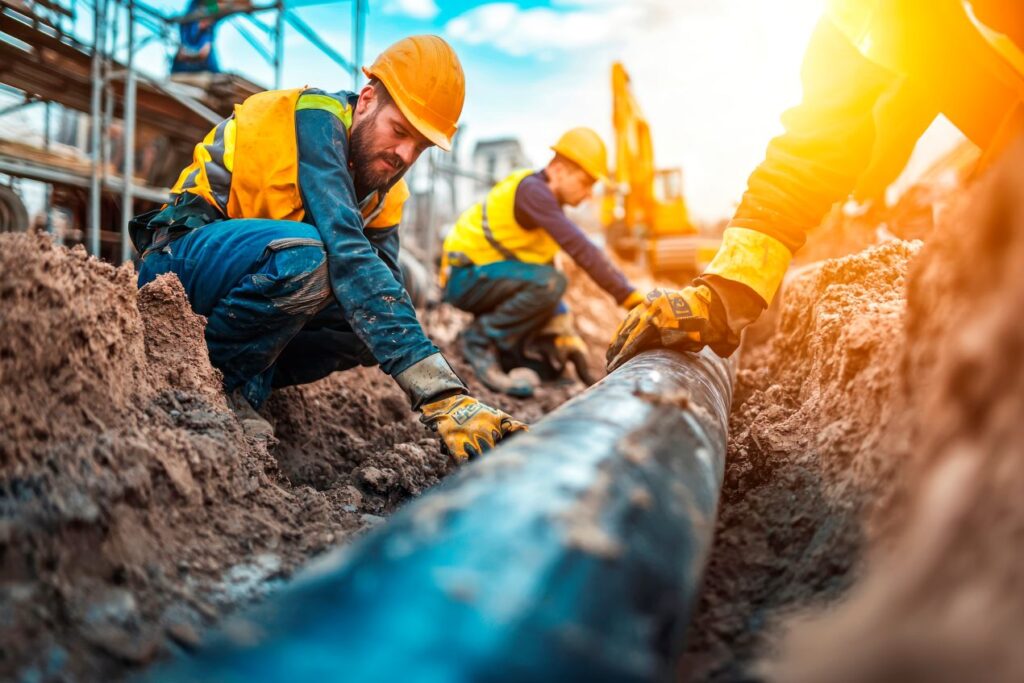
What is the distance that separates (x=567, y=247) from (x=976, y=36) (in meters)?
2.85

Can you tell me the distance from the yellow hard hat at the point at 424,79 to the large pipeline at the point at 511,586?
5.65 ft

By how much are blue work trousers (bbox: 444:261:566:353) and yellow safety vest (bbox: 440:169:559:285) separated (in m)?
0.07

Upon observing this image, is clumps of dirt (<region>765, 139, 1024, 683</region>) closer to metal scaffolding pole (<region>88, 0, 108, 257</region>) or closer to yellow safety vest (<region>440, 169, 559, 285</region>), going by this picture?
yellow safety vest (<region>440, 169, 559, 285</region>)

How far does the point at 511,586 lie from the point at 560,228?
4.08 metres

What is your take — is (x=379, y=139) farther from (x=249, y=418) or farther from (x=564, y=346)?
(x=564, y=346)

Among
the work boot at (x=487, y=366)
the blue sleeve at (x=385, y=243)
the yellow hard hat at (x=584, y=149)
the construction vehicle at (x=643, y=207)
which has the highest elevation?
the construction vehicle at (x=643, y=207)

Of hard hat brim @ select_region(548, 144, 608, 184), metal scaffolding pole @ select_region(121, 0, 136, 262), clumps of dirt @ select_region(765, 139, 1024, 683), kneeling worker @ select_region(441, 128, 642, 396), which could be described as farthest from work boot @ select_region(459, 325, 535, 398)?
clumps of dirt @ select_region(765, 139, 1024, 683)

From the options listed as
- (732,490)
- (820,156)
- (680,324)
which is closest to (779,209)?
(820,156)

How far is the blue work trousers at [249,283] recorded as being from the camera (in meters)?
2.21

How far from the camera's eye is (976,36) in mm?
1936

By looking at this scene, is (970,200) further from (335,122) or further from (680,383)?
(335,122)

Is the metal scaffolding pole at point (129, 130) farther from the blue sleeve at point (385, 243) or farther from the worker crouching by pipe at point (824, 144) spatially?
the worker crouching by pipe at point (824, 144)

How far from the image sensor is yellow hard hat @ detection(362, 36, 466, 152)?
2.40m

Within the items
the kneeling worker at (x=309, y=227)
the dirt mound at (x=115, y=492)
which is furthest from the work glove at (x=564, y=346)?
the dirt mound at (x=115, y=492)
